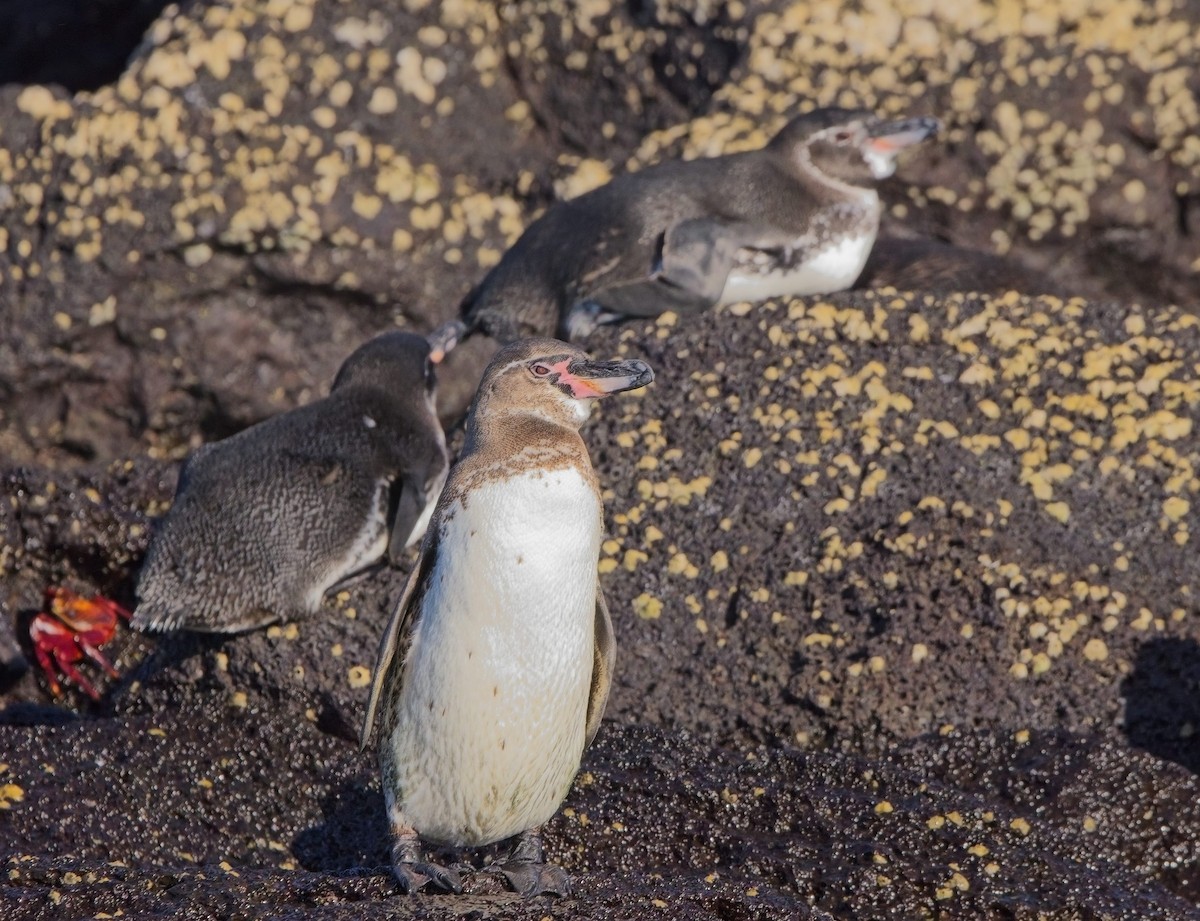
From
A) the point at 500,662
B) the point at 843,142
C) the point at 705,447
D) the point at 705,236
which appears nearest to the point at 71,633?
the point at 705,447

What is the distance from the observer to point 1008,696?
5039mm

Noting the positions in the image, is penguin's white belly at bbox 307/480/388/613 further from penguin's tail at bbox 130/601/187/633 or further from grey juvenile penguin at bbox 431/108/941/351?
grey juvenile penguin at bbox 431/108/941/351

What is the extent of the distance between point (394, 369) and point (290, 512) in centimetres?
83

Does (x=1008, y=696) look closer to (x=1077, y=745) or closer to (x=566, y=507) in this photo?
(x=1077, y=745)

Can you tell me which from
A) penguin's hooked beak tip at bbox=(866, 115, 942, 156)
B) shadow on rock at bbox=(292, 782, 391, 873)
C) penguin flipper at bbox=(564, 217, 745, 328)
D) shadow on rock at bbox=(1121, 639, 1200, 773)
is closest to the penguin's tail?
shadow on rock at bbox=(292, 782, 391, 873)

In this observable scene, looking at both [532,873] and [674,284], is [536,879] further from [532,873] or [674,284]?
[674,284]

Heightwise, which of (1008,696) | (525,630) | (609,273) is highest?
(525,630)

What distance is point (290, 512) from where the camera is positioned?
5.59 meters

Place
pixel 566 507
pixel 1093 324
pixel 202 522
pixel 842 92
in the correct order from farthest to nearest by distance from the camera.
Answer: pixel 842 92, pixel 1093 324, pixel 202 522, pixel 566 507

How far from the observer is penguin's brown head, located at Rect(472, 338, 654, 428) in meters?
4.10

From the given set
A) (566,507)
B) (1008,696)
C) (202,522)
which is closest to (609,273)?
(202,522)

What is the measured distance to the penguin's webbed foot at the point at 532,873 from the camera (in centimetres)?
392

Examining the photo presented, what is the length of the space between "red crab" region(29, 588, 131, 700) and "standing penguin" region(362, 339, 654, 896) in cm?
218

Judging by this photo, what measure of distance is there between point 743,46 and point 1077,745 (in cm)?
464
